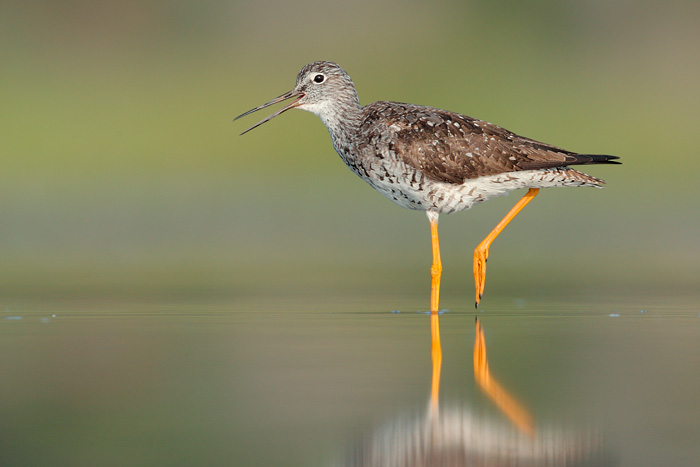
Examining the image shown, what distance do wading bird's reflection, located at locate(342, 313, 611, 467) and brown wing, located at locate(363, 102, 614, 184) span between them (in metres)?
4.38

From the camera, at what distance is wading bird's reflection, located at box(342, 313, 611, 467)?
4734mm

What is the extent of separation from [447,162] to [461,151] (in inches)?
6.6

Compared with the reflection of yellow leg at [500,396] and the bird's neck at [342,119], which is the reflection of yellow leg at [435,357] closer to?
the reflection of yellow leg at [500,396]

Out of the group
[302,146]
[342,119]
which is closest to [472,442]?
[342,119]

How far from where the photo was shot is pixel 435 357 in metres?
6.85

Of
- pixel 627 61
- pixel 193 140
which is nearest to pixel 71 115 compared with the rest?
pixel 193 140

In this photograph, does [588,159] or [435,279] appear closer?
[588,159]

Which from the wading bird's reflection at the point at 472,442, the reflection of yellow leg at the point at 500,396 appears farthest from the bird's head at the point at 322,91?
the wading bird's reflection at the point at 472,442

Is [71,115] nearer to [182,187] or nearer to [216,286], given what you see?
[182,187]

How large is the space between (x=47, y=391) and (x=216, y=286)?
190 inches

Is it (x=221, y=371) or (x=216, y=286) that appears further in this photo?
(x=216, y=286)

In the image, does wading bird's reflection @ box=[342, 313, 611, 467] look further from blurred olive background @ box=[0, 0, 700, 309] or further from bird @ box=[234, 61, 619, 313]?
blurred olive background @ box=[0, 0, 700, 309]

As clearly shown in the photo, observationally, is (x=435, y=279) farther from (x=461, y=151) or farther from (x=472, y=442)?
(x=472, y=442)

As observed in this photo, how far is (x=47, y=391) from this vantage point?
592cm
